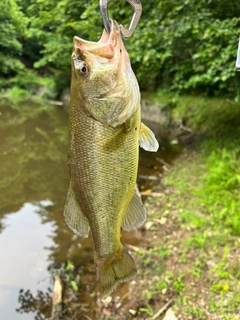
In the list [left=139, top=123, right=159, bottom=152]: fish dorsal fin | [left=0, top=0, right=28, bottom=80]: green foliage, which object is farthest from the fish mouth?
[left=0, top=0, right=28, bottom=80]: green foliage

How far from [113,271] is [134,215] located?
0.35 meters

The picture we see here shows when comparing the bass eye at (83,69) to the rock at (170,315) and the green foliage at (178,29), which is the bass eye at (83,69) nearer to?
the rock at (170,315)

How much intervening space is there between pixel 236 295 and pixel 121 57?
320 centimetres

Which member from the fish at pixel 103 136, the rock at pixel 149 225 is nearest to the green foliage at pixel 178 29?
the rock at pixel 149 225

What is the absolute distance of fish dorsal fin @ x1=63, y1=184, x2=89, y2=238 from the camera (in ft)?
5.58

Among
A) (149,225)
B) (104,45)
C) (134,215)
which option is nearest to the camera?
(104,45)

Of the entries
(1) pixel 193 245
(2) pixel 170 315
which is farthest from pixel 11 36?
(2) pixel 170 315

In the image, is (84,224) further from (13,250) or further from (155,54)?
(155,54)

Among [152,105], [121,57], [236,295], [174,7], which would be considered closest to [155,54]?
[174,7]

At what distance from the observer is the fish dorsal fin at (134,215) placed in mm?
1771

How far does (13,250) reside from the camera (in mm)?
5562

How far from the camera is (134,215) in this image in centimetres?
178

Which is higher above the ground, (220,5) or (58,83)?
(220,5)

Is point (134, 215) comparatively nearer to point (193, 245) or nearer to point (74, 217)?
point (74, 217)
